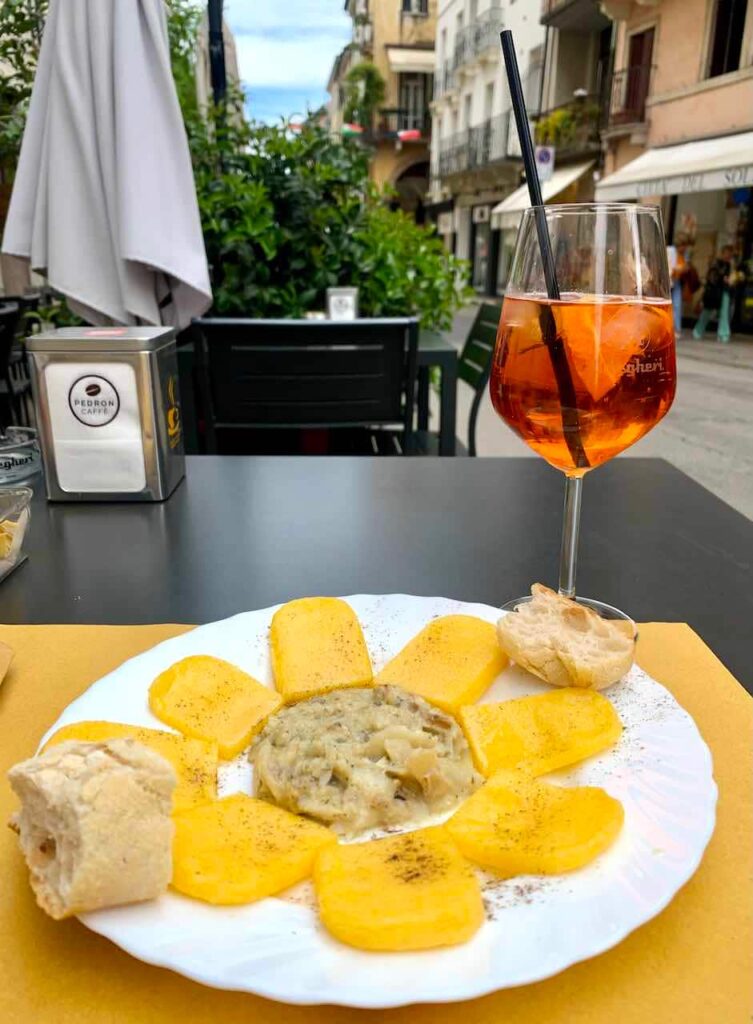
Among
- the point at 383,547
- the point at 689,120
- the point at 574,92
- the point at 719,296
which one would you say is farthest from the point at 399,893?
the point at 574,92

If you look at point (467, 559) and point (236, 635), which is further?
point (467, 559)

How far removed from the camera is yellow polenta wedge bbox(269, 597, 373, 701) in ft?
2.48

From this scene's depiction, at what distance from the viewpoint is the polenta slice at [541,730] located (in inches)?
25.0

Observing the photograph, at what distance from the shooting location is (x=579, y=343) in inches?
32.7

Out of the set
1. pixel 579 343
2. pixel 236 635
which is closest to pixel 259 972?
pixel 236 635

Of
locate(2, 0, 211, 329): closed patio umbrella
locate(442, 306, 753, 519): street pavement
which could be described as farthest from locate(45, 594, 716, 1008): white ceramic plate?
locate(442, 306, 753, 519): street pavement

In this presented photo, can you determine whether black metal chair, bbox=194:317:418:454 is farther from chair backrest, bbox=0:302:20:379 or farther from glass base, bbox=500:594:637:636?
chair backrest, bbox=0:302:20:379

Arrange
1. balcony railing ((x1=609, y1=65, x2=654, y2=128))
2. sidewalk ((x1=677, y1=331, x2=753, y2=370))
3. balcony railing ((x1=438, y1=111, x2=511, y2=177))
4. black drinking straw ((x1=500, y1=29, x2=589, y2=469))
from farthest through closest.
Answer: balcony railing ((x1=438, y1=111, x2=511, y2=177)) < balcony railing ((x1=609, y1=65, x2=654, y2=128)) < sidewalk ((x1=677, y1=331, x2=753, y2=370)) < black drinking straw ((x1=500, y1=29, x2=589, y2=469))

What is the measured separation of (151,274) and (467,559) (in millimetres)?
1764

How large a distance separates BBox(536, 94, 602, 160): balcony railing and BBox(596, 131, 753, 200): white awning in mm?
2426

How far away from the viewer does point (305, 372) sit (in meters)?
2.40

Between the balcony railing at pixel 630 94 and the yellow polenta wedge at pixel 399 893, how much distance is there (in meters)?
18.6

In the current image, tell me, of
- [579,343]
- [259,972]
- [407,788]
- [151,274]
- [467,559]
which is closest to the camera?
[259,972]

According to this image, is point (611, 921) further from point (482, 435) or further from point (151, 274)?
point (482, 435)
